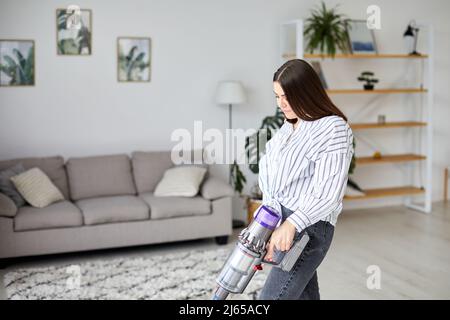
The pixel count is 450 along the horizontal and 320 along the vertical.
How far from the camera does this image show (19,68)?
18.4ft

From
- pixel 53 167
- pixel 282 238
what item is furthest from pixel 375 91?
pixel 282 238

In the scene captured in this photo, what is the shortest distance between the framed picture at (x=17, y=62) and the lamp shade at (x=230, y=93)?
5.66ft

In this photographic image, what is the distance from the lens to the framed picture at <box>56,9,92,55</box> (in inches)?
225

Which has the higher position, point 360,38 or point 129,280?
point 360,38

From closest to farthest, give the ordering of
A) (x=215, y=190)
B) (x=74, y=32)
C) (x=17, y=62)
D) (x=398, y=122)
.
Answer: (x=215, y=190), (x=17, y=62), (x=74, y=32), (x=398, y=122)

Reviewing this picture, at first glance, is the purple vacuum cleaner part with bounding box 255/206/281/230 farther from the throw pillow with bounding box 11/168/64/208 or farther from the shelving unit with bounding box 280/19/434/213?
the shelving unit with bounding box 280/19/434/213

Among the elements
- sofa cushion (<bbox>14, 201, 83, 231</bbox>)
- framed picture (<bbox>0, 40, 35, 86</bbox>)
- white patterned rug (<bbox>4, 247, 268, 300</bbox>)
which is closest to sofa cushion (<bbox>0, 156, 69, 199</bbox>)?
sofa cushion (<bbox>14, 201, 83, 231</bbox>)

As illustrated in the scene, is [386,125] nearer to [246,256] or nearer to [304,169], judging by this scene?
[304,169]

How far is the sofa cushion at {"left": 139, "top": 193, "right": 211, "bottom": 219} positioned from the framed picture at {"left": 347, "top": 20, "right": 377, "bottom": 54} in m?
2.44

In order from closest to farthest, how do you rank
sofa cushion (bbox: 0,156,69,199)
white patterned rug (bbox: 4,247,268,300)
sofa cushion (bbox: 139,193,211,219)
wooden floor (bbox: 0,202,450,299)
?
white patterned rug (bbox: 4,247,268,300) < wooden floor (bbox: 0,202,450,299) < sofa cushion (bbox: 139,193,211,219) < sofa cushion (bbox: 0,156,69,199)

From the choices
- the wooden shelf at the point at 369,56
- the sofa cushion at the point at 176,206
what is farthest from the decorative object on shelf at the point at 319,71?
the sofa cushion at the point at 176,206

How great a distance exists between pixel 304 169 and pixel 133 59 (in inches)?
164

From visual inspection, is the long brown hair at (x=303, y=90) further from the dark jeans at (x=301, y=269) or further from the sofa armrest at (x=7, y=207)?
the sofa armrest at (x=7, y=207)

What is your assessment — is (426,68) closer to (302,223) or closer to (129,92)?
(129,92)
